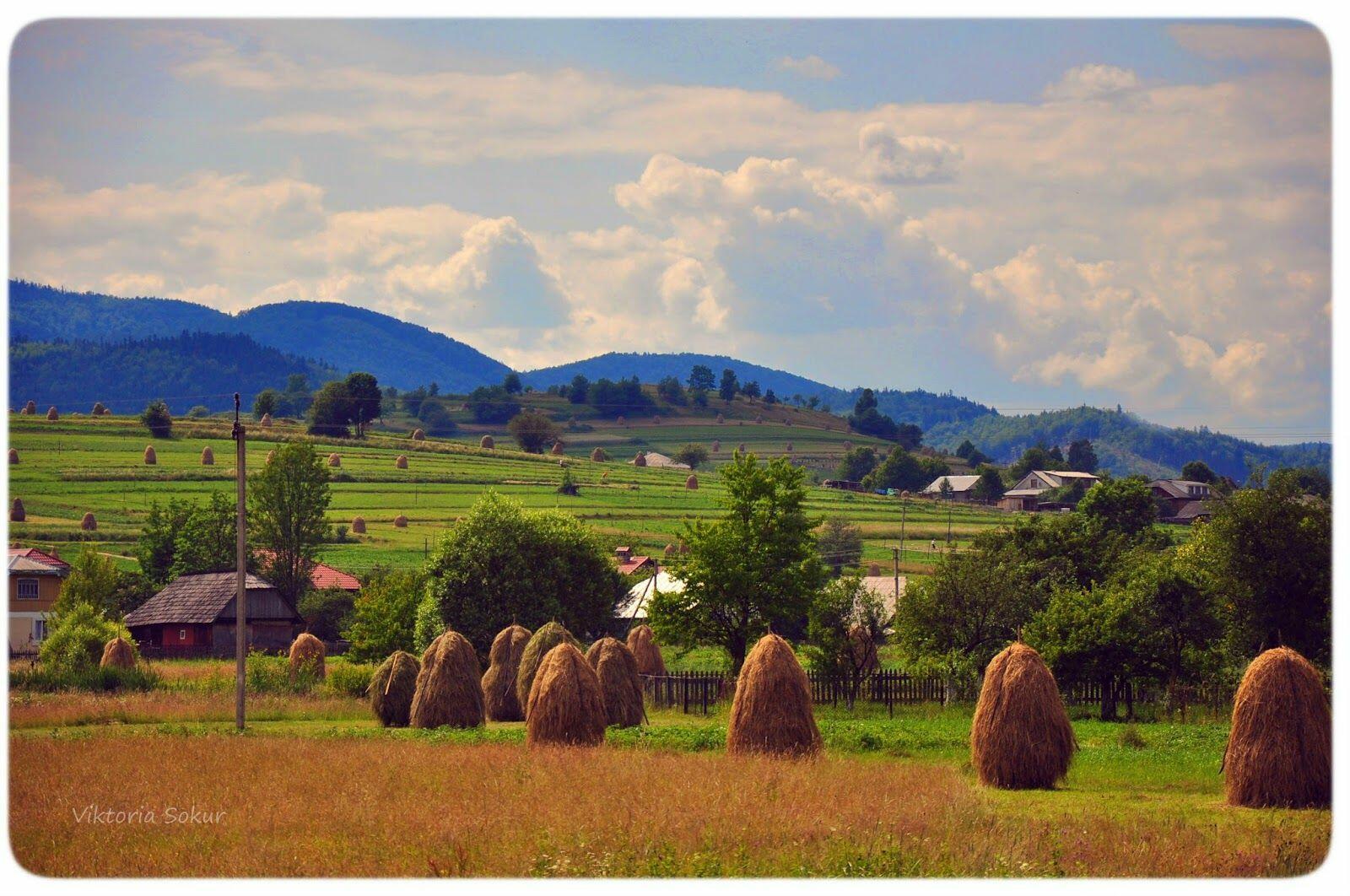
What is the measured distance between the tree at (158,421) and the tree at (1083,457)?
92850 mm

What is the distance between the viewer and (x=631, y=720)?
114ft

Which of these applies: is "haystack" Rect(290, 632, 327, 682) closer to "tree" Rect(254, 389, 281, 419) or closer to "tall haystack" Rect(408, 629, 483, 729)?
"tall haystack" Rect(408, 629, 483, 729)

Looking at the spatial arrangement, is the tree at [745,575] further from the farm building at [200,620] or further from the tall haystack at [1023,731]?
the farm building at [200,620]

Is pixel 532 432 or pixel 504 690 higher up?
pixel 532 432

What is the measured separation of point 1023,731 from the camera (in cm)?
2414

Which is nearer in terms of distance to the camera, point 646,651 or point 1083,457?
point 646,651

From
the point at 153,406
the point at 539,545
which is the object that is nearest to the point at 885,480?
the point at 153,406

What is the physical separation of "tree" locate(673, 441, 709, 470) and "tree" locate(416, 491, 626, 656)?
78.7 m

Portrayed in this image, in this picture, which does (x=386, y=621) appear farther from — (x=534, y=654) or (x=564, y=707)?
(x=564, y=707)

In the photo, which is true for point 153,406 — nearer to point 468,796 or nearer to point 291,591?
point 291,591

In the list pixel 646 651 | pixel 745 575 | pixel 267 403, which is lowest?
pixel 646 651

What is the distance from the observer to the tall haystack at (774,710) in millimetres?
26703

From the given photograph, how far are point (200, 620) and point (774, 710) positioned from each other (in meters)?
44.1

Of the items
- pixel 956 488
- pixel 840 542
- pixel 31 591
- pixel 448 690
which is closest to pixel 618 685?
pixel 448 690
